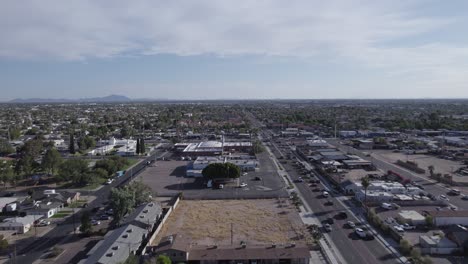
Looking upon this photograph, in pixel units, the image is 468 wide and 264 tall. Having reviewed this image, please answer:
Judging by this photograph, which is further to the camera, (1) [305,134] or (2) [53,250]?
(1) [305,134]

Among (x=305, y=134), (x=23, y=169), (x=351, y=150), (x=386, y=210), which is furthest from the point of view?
(x=305, y=134)

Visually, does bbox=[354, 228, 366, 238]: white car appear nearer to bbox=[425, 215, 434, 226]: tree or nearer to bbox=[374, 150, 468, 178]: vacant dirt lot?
bbox=[425, 215, 434, 226]: tree

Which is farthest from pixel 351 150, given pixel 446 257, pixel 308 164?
pixel 446 257

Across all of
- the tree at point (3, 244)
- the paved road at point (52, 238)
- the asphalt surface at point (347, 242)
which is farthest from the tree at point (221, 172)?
the tree at point (3, 244)

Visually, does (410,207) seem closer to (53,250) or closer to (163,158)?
(53,250)

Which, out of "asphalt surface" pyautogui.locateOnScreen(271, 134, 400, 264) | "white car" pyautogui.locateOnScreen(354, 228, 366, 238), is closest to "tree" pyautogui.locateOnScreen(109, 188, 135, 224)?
"asphalt surface" pyautogui.locateOnScreen(271, 134, 400, 264)

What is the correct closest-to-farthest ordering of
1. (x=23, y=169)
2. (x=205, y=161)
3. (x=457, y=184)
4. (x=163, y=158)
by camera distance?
(x=457, y=184), (x=23, y=169), (x=205, y=161), (x=163, y=158)

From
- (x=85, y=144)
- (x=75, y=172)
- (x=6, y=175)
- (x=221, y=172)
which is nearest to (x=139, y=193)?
(x=221, y=172)
